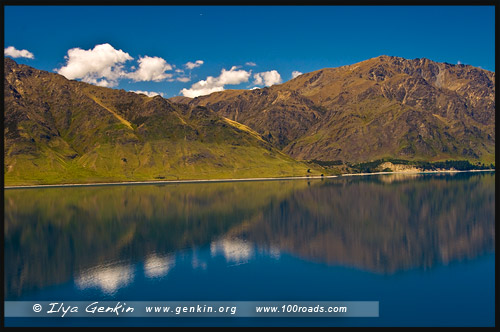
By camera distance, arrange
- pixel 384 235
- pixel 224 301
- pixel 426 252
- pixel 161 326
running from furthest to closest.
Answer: pixel 384 235 → pixel 426 252 → pixel 224 301 → pixel 161 326

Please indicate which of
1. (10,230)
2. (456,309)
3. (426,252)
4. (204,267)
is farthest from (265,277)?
(10,230)

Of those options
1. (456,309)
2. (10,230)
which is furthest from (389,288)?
(10,230)

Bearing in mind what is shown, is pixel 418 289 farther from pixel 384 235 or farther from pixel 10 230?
pixel 10 230

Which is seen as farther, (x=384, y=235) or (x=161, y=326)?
(x=384, y=235)

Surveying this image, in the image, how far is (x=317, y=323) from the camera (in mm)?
79125

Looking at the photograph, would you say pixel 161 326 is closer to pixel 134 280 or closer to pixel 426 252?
pixel 134 280

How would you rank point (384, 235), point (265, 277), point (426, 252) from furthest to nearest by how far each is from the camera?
point (384, 235), point (426, 252), point (265, 277)

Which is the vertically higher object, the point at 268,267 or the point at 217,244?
the point at 217,244

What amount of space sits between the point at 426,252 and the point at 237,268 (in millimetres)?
58266

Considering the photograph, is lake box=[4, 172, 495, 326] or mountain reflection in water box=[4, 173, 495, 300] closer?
lake box=[4, 172, 495, 326]

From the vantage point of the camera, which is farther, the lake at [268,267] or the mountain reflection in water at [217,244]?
the mountain reflection in water at [217,244]

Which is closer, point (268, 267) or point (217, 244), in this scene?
point (268, 267)

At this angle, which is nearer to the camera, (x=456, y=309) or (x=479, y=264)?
(x=456, y=309)

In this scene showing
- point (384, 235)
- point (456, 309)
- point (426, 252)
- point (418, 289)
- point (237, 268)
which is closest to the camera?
point (456, 309)
